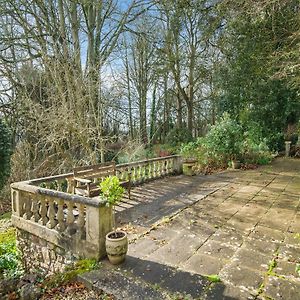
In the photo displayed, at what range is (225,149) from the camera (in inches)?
→ 358

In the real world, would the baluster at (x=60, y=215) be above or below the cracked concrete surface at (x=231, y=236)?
above

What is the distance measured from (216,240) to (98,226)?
1.64m

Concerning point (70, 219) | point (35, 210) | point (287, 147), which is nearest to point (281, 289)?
point (70, 219)

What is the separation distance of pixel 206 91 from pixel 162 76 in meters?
3.57

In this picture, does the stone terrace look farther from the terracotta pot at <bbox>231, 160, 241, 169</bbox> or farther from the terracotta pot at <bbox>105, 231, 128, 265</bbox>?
the terracotta pot at <bbox>231, 160, 241, 169</bbox>

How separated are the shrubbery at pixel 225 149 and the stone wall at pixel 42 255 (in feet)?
21.1

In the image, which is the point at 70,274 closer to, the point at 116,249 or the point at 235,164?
the point at 116,249

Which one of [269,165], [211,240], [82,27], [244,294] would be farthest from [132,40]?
[244,294]

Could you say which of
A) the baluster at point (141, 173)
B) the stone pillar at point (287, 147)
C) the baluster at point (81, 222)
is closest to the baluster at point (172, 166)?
the baluster at point (141, 173)

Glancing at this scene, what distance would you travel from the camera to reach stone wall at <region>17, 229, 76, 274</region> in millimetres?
3686

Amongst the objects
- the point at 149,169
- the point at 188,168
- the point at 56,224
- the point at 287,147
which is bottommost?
the point at 56,224

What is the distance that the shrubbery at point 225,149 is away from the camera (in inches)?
359

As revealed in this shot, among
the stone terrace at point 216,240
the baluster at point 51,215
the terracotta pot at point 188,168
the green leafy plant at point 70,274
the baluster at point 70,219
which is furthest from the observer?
the terracotta pot at point 188,168

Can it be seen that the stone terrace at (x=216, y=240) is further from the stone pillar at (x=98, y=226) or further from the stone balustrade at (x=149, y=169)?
the stone balustrade at (x=149, y=169)
